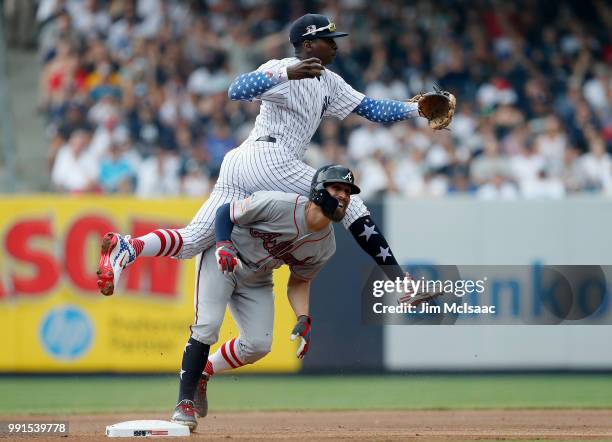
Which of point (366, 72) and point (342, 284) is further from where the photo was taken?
point (366, 72)

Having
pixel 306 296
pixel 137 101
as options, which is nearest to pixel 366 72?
pixel 137 101

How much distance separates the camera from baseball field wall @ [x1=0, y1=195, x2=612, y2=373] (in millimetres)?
11961

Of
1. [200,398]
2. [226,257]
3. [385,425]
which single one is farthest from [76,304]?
[226,257]

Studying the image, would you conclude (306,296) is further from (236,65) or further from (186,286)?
(236,65)

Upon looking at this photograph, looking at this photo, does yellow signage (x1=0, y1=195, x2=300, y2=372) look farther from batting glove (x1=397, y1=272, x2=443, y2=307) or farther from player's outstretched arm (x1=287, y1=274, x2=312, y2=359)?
batting glove (x1=397, y1=272, x2=443, y2=307)

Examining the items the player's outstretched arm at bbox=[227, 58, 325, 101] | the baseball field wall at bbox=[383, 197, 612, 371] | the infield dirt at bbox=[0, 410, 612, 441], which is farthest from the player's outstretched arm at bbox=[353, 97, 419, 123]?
the baseball field wall at bbox=[383, 197, 612, 371]

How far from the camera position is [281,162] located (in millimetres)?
7355

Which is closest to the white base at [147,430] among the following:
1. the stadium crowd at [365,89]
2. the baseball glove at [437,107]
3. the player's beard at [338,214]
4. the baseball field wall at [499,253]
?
the player's beard at [338,214]

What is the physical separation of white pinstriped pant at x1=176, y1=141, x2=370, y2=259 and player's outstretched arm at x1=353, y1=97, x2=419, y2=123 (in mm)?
560

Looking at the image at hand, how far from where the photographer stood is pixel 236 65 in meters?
15.6

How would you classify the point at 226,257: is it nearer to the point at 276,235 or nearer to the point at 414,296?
the point at 276,235

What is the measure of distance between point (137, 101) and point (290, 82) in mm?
8222

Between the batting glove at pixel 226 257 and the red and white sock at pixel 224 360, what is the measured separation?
3.24 feet

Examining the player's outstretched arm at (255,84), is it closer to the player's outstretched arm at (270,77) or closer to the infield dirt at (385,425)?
the player's outstretched arm at (270,77)
